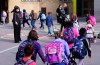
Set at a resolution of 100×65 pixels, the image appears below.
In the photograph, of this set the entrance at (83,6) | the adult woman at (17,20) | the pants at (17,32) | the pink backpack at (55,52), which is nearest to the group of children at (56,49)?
the pink backpack at (55,52)

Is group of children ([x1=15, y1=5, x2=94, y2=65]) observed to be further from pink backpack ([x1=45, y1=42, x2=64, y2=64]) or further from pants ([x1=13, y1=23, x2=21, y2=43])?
pants ([x1=13, y1=23, x2=21, y2=43])

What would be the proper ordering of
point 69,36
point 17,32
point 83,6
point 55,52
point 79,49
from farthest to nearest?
point 83,6 → point 17,32 → point 69,36 → point 79,49 → point 55,52

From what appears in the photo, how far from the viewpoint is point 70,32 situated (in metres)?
11.6

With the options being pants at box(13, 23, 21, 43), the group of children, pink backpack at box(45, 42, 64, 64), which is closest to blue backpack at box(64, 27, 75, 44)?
the group of children

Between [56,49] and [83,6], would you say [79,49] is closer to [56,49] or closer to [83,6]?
[56,49]

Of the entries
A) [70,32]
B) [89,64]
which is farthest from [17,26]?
[70,32]

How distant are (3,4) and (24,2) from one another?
2.32m

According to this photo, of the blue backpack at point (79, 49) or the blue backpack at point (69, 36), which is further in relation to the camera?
the blue backpack at point (69, 36)

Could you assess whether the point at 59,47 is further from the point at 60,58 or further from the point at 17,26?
the point at 17,26

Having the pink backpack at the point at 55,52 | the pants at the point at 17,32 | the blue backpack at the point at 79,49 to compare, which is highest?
the pink backpack at the point at 55,52

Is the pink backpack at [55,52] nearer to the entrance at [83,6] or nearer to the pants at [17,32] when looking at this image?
the pants at [17,32]

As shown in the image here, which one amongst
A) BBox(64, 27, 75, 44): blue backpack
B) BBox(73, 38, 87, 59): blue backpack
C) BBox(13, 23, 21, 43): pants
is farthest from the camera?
BBox(13, 23, 21, 43): pants

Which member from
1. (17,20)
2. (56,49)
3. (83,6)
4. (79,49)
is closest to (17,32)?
(17,20)

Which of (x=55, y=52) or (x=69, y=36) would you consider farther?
(x=69, y=36)
